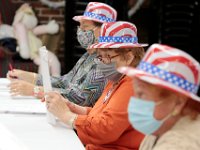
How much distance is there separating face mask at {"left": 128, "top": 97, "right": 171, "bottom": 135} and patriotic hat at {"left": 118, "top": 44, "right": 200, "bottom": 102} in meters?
0.09

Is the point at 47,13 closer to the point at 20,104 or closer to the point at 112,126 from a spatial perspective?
the point at 20,104

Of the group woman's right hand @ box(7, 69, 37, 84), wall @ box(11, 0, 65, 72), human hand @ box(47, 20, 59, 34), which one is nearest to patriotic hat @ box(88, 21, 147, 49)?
woman's right hand @ box(7, 69, 37, 84)

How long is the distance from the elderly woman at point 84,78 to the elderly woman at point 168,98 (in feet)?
3.76

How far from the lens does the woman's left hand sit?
233 centimetres

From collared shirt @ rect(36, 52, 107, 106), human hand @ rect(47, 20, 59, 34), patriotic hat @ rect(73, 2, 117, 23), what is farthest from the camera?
human hand @ rect(47, 20, 59, 34)

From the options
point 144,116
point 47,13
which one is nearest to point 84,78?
point 144,116

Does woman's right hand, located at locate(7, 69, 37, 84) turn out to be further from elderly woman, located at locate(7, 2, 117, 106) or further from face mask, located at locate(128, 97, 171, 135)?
face mask, located at locate(128, 97, 171, 135)

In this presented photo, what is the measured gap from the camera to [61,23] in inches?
231

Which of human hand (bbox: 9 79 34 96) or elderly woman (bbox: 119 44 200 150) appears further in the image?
human hand (bbox: 9 79 34 96)

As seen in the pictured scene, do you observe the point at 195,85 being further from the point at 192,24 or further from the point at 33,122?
the point at 192,24

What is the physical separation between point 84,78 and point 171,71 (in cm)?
148

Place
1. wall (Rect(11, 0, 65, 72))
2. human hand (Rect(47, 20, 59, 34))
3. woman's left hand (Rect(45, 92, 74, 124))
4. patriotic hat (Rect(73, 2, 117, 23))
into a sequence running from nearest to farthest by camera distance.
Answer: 1. woman's left hand (Rect(45, 92, 74, 124))
2. patriotic hat (Rect(73, 2, 117, 23))
3. human hand (Rect(47, 20, 59, 34))
4. wall (Rect(11, 0, 65, 72))

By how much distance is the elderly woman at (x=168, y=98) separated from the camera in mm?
1526

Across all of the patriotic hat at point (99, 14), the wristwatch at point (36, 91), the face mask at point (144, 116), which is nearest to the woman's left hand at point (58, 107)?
the wristwatch at point (36, 91)
